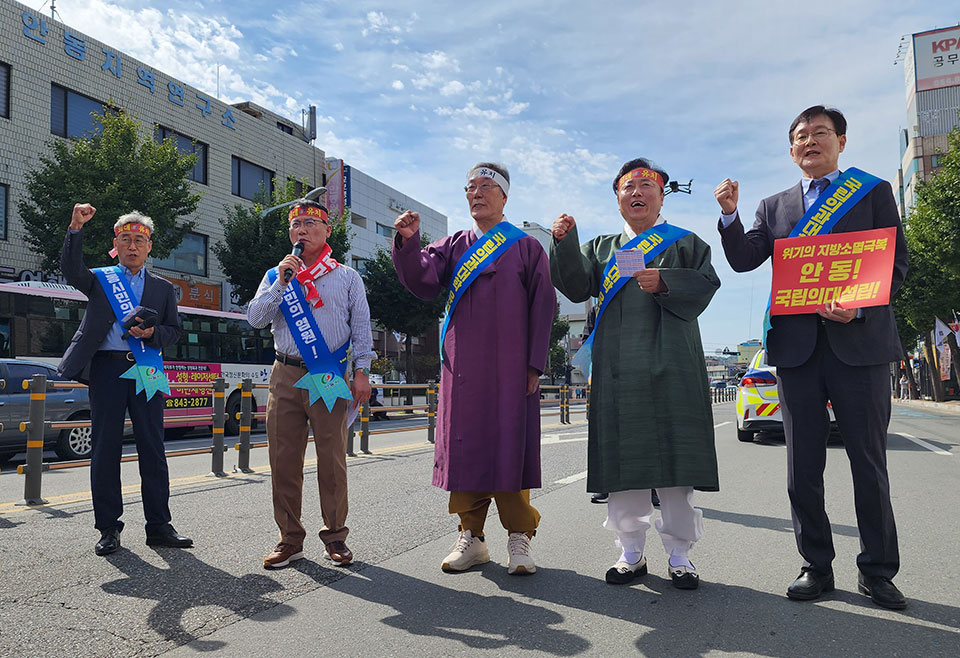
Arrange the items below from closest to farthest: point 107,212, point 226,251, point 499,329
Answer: point 499,329 → point 107,212 → point 226,251

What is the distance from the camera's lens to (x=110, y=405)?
162 inches

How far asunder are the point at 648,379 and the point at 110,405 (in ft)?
9.34

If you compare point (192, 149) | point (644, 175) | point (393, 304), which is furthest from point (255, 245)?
point (644, 175)

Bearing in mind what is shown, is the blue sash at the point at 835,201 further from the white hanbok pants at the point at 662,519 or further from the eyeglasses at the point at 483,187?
the eyeglasses at the point at 483,187

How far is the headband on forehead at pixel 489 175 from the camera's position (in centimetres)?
389

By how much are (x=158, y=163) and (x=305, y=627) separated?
59.7ft

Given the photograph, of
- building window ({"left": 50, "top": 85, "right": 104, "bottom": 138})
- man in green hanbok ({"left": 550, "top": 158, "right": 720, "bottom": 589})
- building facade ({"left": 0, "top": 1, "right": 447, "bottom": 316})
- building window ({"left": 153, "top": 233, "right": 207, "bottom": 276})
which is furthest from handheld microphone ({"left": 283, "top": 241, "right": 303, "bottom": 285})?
building window ({"left": 153, "top": 233, "right": 207, "bottom": 276})

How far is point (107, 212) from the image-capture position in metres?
17.7

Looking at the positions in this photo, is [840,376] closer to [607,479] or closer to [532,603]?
[607,479]

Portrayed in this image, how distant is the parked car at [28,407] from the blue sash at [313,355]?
7.24m

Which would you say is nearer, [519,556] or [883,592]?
Answer: [883,592]

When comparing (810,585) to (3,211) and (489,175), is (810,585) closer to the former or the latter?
(489,175)

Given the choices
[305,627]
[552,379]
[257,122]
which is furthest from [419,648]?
[552,379]

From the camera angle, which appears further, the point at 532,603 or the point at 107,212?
the point at 107,212
